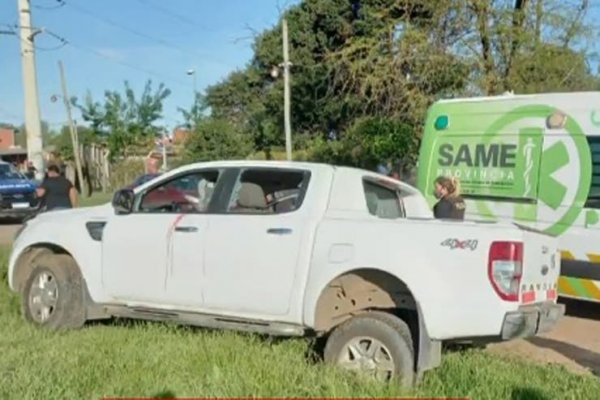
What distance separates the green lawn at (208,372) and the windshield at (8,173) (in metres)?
15.7

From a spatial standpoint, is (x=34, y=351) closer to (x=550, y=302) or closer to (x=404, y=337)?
(x=404, y=337)

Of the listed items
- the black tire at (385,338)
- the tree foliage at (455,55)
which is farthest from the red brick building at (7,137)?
the black tire at (385,338)

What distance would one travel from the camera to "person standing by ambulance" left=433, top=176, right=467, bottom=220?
7.38 metres

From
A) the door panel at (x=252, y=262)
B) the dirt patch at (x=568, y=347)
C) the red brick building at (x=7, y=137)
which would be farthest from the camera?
the red brick building at (x=7, y=137)

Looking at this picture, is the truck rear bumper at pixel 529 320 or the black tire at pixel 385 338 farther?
the black tire at pixel 385 338

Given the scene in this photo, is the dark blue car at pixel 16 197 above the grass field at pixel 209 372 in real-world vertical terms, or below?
above

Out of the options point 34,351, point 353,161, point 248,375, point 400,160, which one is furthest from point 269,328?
point 353,161

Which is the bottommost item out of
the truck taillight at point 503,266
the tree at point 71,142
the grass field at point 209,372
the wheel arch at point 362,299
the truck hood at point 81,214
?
the grass field at point 209,372

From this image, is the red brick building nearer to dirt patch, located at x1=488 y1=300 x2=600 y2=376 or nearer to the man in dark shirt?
the man in dark shirt

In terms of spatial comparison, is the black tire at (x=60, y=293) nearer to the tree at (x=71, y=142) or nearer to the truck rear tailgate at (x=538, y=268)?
the truck rear tailgate at (x=538, y=268)

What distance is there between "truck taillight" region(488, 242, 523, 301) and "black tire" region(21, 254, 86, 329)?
3.80 metres

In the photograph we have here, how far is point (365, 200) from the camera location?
5492 millimetres

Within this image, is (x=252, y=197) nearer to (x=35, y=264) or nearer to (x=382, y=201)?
(x=382, y=201)

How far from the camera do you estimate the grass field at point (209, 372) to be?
14.6ft
